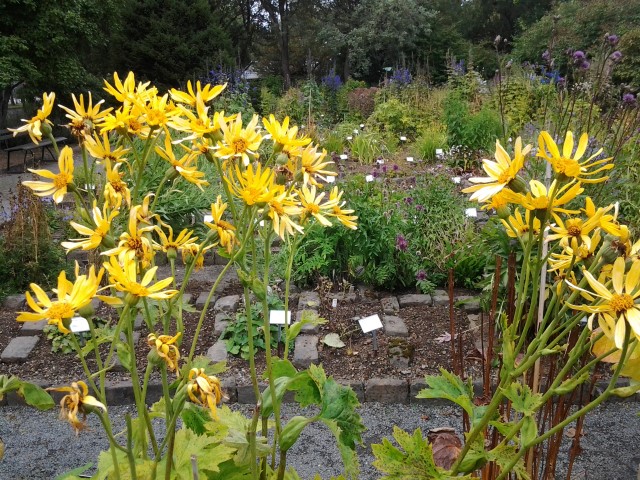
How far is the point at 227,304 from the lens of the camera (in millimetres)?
3703

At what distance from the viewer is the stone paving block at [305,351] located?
3.15 metres

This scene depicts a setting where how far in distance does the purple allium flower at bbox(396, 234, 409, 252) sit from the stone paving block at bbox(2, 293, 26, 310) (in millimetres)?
2540

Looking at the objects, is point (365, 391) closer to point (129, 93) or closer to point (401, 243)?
point (401, 243)

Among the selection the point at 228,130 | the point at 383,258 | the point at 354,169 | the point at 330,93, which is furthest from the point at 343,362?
the point at 330,93

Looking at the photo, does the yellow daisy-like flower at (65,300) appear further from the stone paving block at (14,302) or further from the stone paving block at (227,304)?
the stone paving block at (14,302)

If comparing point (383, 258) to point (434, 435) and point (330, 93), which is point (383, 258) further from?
point (330, 93)

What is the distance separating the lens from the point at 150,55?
1419cm

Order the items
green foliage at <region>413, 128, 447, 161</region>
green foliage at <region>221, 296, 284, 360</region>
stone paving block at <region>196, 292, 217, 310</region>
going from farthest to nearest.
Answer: green foliage at <region>413, 128, 447, 161</region>
stone paving block at <region>196, 292, 217, 310</region>
green foliage at <region>221, 296, 284, 360</region>

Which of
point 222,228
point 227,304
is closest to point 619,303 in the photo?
point 222,228

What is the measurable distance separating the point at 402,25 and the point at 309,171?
748 inches

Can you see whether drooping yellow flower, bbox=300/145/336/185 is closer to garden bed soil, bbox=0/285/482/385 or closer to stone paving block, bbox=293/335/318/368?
garden bed soil, bbox=0/285/482/385

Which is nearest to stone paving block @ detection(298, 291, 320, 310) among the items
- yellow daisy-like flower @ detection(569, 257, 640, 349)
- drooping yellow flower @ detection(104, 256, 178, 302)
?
drooping yellow flower @ detection(104, 256, 178, 302)

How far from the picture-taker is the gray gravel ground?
2.48 meters

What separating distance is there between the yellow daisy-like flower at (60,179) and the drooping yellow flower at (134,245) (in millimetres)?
190
